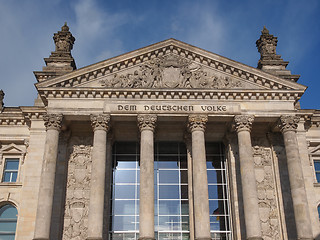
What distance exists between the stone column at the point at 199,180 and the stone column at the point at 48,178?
9216mm

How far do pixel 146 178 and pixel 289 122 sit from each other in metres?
10.8

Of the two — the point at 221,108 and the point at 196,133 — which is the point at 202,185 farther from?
the point at 221,108

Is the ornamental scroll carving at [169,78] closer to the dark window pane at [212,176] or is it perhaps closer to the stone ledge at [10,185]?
the dark window pane at [212,176]

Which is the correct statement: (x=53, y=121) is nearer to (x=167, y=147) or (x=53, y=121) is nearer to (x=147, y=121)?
(x=147, y=121)

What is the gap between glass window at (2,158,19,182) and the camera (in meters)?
31.5

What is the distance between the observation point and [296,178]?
89.5ft

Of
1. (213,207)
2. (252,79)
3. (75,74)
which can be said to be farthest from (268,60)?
(75,74)

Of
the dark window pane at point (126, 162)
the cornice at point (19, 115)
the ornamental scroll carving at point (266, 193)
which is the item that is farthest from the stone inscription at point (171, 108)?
the cornice at point (19, 115)

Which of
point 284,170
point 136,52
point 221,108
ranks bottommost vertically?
point 284,170

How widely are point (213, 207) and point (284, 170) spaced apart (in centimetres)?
590

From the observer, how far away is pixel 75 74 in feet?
96.1

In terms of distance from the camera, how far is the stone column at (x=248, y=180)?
2592 cm

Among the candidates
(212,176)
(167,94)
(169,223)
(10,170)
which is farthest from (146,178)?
(10,170)

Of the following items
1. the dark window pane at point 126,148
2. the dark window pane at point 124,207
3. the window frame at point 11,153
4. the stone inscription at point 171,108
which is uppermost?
the stone inscription at point 171,108
